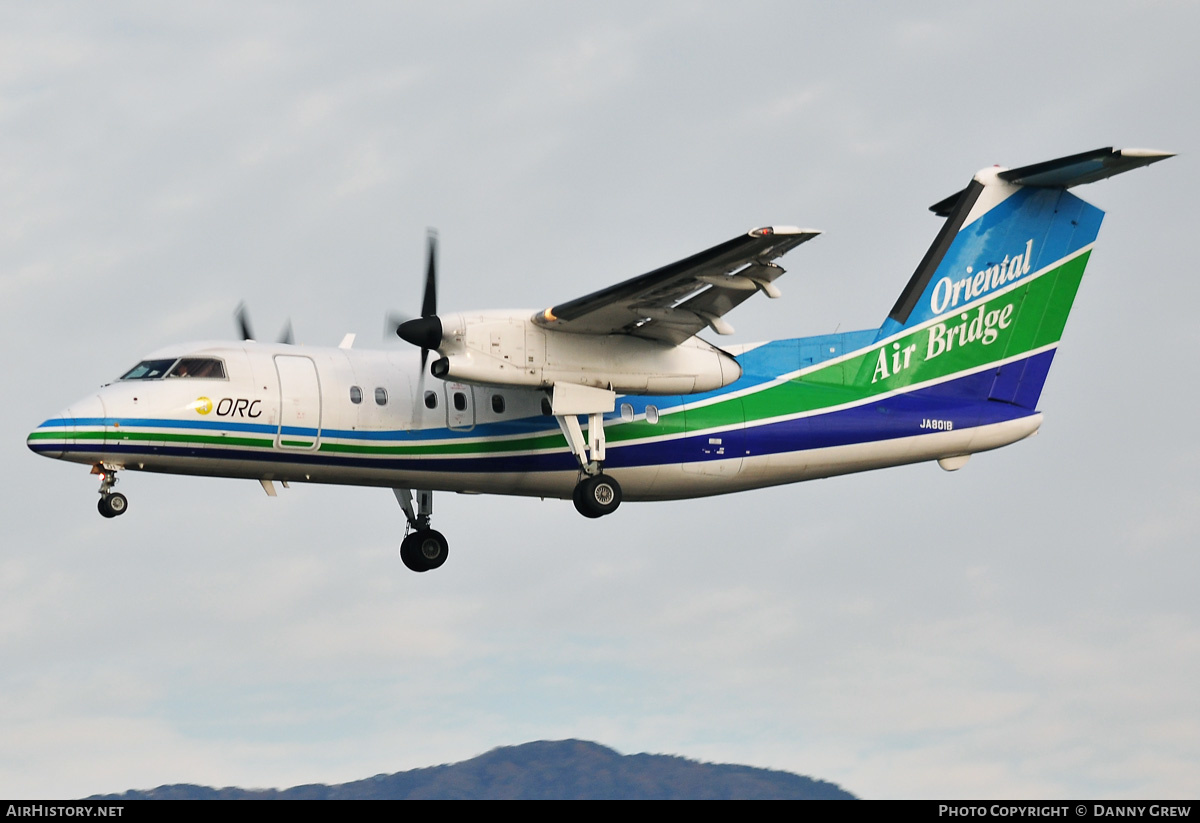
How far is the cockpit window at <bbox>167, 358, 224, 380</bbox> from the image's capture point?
17.8 metres

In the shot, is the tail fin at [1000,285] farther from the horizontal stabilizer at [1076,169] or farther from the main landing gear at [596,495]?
the main landing gear at [596,495]

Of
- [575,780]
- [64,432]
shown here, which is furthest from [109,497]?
[575,780]

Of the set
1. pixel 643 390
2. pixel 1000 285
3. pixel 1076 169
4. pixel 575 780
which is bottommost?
pixel 575 780

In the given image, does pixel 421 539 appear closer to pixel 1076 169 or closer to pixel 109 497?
pixel 109 497

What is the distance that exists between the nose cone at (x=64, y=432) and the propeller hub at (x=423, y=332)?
359cm

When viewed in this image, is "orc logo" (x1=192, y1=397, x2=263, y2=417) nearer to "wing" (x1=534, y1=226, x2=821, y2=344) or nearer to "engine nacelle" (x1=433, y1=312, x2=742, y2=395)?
"engine nacelle" (x1=433, y1=312, x2=742, y2=395)

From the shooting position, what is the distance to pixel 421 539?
20953 millimetres

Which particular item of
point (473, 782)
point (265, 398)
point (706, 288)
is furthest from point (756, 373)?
point (473, 782)

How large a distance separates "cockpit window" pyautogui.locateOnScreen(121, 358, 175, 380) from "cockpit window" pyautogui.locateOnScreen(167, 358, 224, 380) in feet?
0.33

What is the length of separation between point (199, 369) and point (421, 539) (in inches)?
175

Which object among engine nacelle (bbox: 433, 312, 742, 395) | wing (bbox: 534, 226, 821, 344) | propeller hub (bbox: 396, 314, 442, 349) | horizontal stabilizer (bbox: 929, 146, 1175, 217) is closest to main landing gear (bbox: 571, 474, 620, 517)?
engine nacelle (bbox: 433, 312, 742, 395)

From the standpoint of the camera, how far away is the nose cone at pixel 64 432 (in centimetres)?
1700
